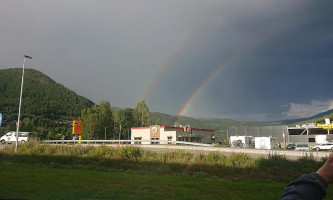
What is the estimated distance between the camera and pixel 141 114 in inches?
4488

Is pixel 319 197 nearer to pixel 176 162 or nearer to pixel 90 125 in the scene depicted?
pixel 176 162

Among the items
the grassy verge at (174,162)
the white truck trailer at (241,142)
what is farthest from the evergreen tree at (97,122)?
the grassy verge at (174,162)

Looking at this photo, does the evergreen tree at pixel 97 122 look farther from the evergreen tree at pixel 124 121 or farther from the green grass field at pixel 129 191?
the green grass field at pixel 129 191

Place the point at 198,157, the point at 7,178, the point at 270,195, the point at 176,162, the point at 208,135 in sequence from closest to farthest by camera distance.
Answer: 1. the point at 270,195
2. the point at 7,178
3. the point at 176,162
4. the point at 198,157
5. the point at 208,135

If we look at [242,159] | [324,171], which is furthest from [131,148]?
[324,171]

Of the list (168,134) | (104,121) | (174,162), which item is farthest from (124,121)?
(174,162)

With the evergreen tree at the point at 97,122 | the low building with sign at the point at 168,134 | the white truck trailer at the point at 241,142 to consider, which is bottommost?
the white truck trailer at the point at 241,142

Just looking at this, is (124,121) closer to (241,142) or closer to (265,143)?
(241,142)

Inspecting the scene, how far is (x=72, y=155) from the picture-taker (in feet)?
78.2

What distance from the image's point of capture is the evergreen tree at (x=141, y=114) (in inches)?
4434

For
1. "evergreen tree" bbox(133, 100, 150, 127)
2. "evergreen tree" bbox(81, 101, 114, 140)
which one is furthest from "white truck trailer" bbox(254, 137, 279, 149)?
"evergreen tree" bbox(133, 100, 150, 127)

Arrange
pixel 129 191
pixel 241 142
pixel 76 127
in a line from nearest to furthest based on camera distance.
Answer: pixel 129 191 → pixel 76 127 → pixel 241 142

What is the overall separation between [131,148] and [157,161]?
16.7 ft

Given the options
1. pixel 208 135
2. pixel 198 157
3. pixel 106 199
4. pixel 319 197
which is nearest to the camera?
pixel 319 197
